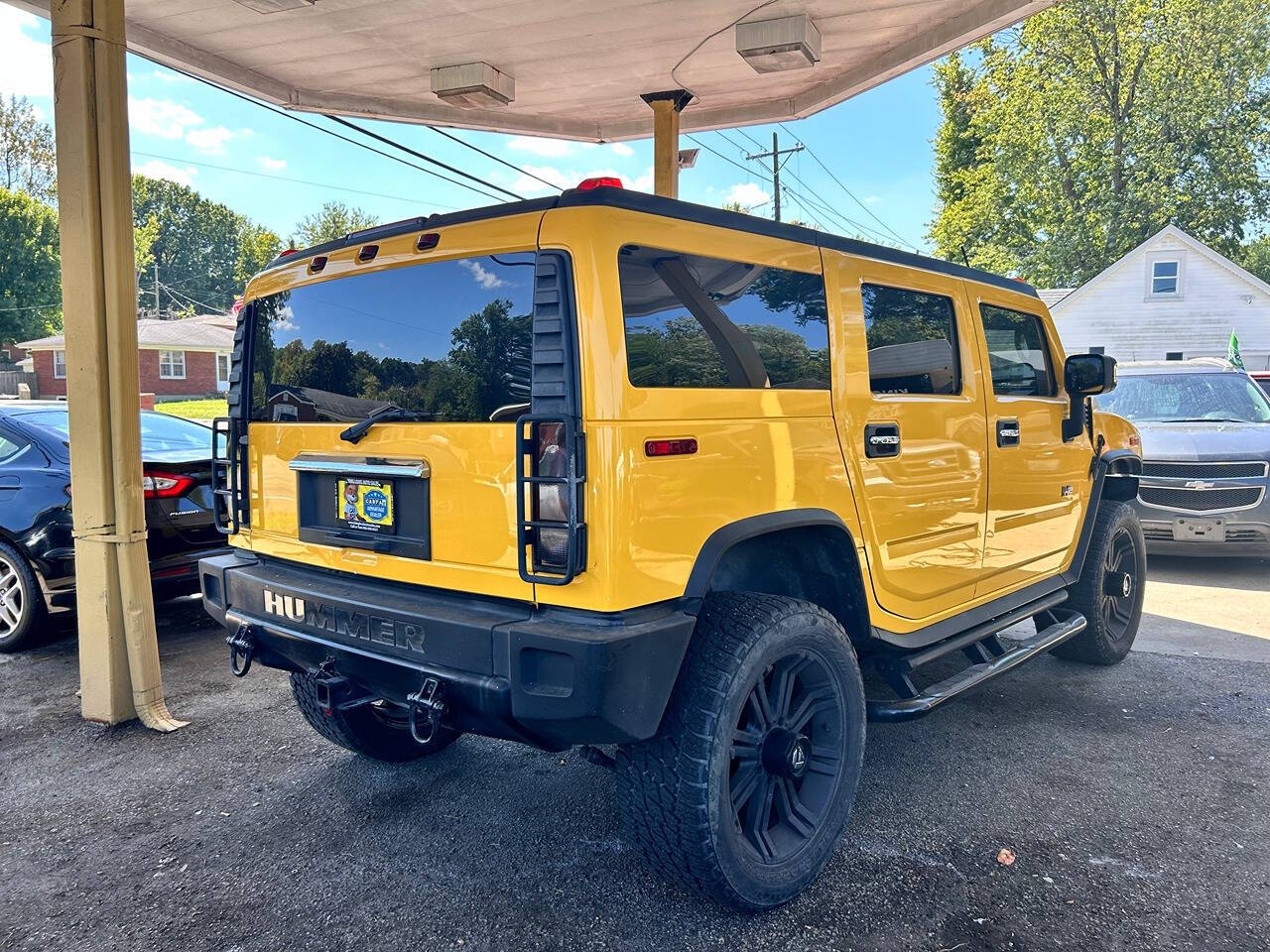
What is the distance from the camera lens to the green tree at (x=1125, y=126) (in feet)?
105

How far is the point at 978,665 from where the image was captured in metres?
3.77

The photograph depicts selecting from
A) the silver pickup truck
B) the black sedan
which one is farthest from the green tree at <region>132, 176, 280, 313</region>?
the silver pickup truck

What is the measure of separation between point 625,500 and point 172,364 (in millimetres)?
49493

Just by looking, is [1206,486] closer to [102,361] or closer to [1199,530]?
[1199,530]

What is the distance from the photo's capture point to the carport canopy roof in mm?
5738

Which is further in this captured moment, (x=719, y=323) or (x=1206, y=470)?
(x=1206, y=470)

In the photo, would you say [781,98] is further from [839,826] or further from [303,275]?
[839,826]

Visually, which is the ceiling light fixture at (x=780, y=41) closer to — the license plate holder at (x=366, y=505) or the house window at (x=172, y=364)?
the license plate holder at (x=366, y=505)

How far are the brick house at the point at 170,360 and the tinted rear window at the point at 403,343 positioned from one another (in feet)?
144

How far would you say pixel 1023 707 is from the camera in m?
4.54

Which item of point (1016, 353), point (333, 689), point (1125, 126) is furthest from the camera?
point (1125, 126)

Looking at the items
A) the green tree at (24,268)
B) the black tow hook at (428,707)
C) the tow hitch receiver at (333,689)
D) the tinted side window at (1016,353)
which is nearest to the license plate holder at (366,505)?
the tow hitch receiver at (333,689)

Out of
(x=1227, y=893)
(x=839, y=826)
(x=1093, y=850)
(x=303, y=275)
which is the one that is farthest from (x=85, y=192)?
(x=1227, y=893)

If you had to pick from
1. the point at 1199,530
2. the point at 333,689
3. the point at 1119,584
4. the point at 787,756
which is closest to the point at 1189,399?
the point at 1199,530
